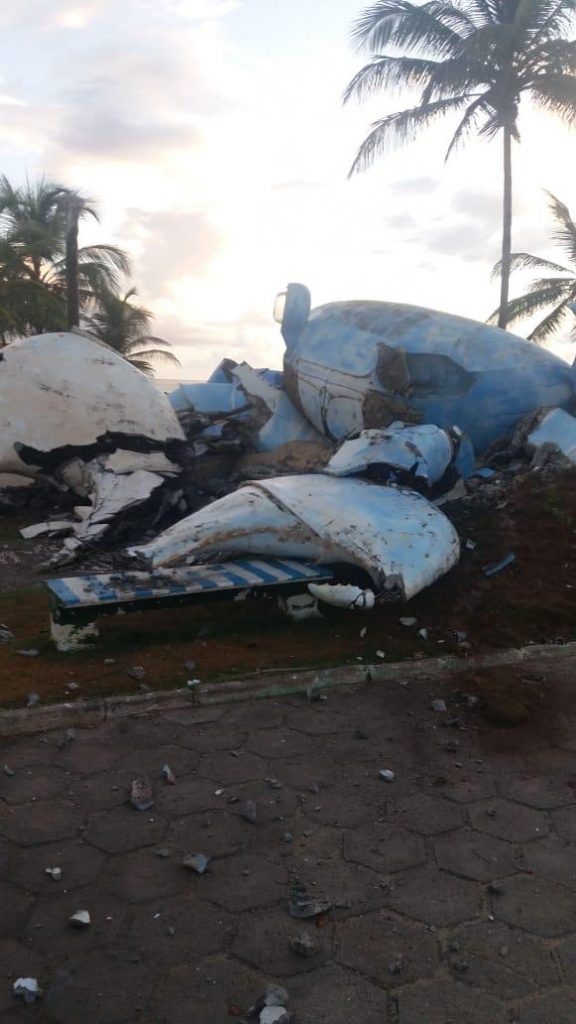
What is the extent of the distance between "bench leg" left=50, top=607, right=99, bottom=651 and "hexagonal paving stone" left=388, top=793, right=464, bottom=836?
6.51ft

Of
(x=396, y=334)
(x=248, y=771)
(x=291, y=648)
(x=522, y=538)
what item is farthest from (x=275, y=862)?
(x=396, y=334)

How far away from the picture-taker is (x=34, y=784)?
3.18 m

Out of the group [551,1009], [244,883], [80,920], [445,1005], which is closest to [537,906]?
[551,1009]

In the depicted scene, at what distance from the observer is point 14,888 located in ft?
8.52

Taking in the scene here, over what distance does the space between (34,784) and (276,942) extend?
120 centimetres

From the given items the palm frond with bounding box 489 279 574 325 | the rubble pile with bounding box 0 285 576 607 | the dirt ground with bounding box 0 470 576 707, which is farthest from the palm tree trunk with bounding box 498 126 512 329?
the dirt ground with bounding box 0 470 576 707

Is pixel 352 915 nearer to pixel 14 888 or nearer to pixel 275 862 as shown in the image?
pixel 275 862

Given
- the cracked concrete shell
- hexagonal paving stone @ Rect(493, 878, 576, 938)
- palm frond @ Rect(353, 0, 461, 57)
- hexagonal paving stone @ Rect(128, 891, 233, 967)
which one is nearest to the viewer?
hexagonal paving stone @ Rect(128, 891, 233, 967)

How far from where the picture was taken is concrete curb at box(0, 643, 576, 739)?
3637 millimetres

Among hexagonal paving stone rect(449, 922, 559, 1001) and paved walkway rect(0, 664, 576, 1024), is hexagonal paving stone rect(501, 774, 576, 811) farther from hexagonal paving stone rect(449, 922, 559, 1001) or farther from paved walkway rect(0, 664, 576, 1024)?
hexagonal paving stone rect(449, 922, 559, 1001)

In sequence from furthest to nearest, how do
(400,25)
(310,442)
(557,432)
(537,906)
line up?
(400,25)
(310,442)
(557,432)
(537,906)

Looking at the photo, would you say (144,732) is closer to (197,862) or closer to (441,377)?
(197,862)

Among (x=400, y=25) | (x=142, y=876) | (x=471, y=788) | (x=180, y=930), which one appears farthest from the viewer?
(x=400, y=25)

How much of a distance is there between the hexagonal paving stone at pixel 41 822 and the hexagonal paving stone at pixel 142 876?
24cm
